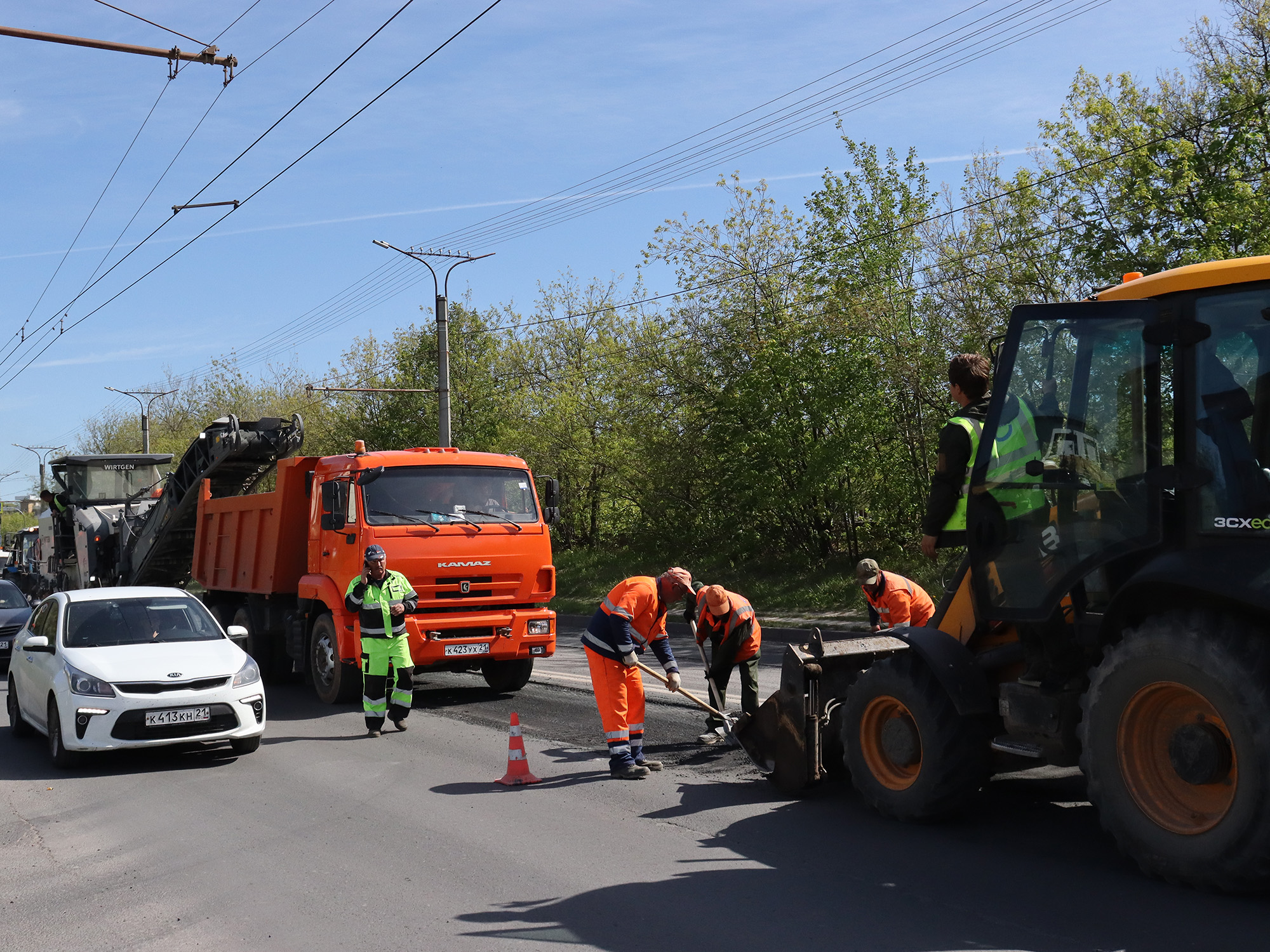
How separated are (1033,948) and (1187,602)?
5.50 feet

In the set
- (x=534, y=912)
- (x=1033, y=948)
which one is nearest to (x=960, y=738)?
(x=1033, y=948)

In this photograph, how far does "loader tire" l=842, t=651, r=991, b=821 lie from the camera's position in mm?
6320

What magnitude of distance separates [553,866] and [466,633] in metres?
6.12

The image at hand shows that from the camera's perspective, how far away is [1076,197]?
20.7 metres

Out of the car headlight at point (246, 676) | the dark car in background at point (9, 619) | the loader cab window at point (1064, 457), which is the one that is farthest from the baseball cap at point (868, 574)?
the dark car in background at point (9, 619)

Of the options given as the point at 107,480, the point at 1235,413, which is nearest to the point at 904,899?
the point at 1235,413

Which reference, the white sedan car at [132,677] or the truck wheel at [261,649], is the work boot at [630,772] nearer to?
the white sedan car at [132,677]

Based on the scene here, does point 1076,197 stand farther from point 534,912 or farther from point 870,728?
point 534,912

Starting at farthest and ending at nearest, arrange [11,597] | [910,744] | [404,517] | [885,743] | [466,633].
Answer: [11,597] → [404,517] → [466,633] → [885,743] → [910,744]

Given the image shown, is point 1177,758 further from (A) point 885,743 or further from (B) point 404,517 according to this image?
(B) point 404,517

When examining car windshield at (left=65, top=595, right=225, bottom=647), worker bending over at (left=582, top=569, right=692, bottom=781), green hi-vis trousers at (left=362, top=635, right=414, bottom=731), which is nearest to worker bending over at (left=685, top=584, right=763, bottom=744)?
worker bending over at (left=582, top=569, right=692, bottom=781)

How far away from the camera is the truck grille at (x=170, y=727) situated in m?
8.96

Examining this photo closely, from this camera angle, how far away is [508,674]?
42.4 ft

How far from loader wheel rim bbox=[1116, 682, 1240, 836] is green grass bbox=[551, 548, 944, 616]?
15.1 metres
